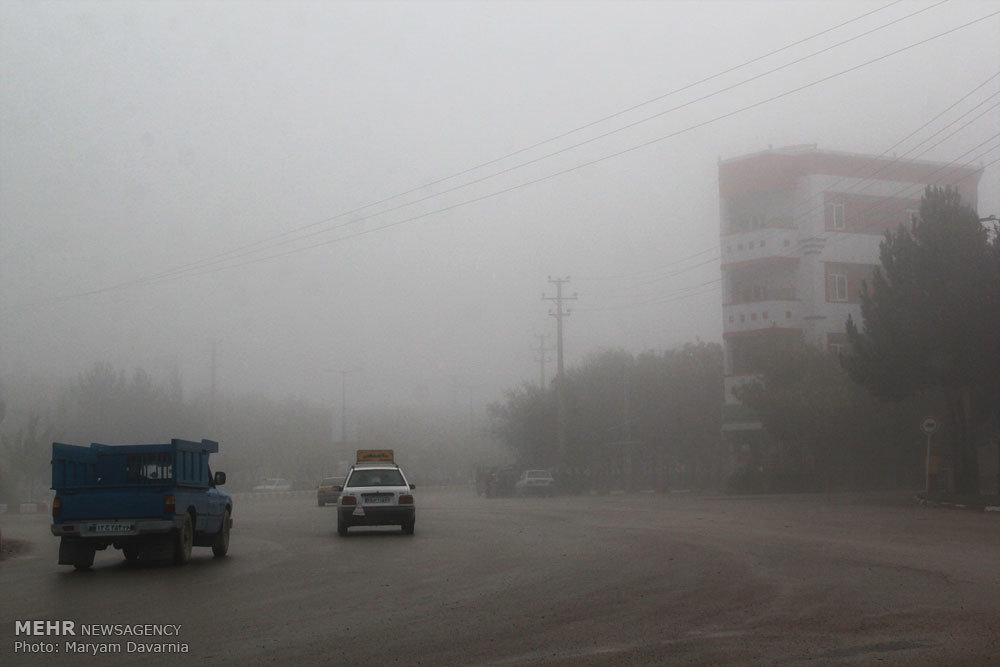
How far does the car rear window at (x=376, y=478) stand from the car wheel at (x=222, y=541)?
476 cm

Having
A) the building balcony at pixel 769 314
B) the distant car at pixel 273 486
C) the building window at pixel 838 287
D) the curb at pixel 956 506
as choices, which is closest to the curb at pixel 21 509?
the distant car at pixel 273 486

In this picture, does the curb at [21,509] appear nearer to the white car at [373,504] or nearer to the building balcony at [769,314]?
the white car at [373,504]

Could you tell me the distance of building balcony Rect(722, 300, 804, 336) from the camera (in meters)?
57.8

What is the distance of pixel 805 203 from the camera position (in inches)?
2307

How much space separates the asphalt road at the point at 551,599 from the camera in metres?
9.14

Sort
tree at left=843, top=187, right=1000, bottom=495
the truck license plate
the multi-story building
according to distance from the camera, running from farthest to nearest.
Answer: the multi-story building
tree at left=843, top=187, right=1000, bottom=495
the truck license plate

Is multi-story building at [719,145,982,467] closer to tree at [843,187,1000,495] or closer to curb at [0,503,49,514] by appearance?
tree at [843,187,1000,495]

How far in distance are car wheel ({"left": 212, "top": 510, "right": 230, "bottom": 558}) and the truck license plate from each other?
266 centimetres

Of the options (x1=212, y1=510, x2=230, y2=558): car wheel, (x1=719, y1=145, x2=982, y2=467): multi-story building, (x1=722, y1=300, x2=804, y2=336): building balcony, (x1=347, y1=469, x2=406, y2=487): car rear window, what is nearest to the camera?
(x1=212, y1=510, x2=230, y2=558): car wheel

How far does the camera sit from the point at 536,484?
200 ft

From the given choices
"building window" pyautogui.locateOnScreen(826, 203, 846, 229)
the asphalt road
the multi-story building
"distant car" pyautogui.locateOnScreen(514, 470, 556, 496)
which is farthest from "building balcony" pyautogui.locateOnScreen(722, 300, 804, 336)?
the asphalt road

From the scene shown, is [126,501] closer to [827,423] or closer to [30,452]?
[827,423]

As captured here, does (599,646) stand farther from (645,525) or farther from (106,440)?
(106,440)

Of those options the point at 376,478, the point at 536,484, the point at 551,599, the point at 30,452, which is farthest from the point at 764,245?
the point at 551,599
